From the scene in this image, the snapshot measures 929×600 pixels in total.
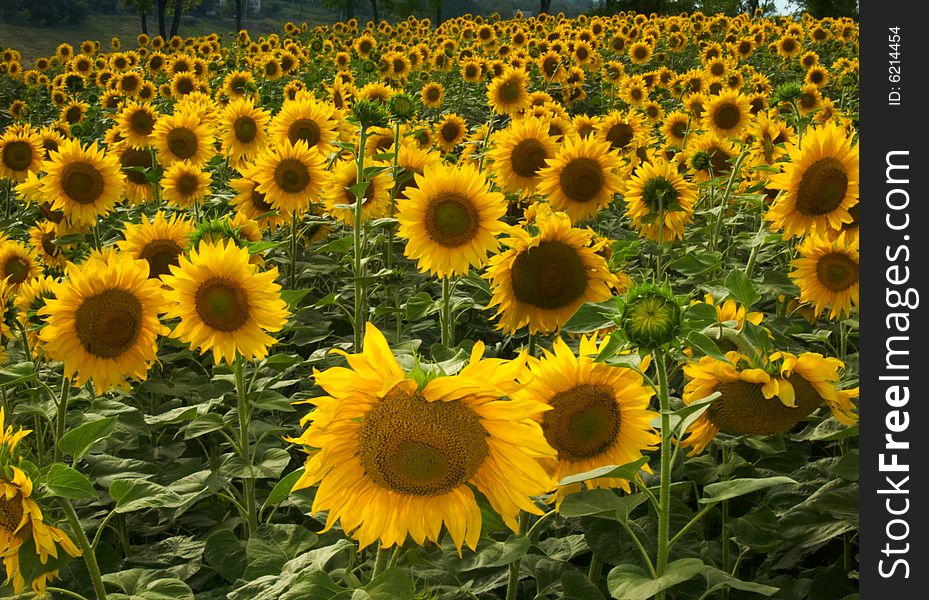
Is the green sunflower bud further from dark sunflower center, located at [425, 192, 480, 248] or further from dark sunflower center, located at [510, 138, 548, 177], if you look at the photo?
dark sunflower center, located at [510, 138, 548, 177]

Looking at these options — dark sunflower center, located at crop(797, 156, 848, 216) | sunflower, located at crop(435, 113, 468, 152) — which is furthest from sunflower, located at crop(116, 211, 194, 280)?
sunflower, located at crop(435, 113, 468, 152)

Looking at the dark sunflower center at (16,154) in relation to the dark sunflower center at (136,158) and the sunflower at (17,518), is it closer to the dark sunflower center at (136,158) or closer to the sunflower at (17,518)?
the dark sunflower center at (136,158)

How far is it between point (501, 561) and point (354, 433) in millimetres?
437

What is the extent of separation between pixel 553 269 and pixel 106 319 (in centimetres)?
158

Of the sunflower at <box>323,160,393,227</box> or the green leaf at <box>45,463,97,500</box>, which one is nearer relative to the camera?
the green leaf at <box>45,463,97,500</box>

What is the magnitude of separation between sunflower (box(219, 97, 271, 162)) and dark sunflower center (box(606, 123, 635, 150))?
99.7 inches

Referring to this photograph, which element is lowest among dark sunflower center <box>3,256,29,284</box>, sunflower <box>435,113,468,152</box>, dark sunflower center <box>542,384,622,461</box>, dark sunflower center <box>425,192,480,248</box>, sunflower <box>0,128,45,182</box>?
dark sunflower center <box>542,384,622,461</box>

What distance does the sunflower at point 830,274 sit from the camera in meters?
3.19

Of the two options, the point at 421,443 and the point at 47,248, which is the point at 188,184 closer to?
the point at 47,248

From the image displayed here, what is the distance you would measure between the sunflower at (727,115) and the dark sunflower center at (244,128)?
341cm

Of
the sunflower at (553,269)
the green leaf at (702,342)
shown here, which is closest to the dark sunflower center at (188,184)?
the sunflower at (553,269)

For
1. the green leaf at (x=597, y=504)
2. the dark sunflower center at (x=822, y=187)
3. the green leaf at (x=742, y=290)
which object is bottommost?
the green leaf at (x=597, y=504)

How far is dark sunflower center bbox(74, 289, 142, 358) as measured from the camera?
111 inches

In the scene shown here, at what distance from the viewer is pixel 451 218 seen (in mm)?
3289
